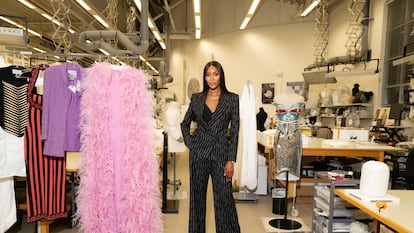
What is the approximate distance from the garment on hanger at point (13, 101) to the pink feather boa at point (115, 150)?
0.51m

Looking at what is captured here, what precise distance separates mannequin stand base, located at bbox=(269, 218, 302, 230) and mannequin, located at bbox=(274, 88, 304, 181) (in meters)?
0.61

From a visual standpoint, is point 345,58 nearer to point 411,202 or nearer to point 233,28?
point 233,28

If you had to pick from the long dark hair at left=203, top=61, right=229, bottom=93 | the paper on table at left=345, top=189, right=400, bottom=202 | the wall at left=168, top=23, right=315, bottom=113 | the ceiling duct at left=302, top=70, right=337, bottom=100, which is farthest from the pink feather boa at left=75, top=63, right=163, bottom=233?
the ceiling duct at left=302, top=70, right=337, bottom=100

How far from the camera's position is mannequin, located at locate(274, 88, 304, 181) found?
2.94 metres

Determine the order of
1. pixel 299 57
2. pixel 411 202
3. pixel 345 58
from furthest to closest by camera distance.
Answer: pixel 299 57 → pixel 345 58 → pixel 411 202

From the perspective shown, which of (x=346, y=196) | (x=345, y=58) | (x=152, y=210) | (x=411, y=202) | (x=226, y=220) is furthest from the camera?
(x=345, y=58)

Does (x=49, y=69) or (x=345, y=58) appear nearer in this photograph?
(x=49, y=69)

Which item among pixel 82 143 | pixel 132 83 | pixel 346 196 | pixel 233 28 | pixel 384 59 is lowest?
pixel 346 196

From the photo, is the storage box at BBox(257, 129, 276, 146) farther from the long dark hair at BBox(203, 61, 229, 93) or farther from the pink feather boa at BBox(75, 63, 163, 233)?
the pink feather boa at BBox(75, 63, 163, 233)

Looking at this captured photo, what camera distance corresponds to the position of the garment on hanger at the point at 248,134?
3359 mm

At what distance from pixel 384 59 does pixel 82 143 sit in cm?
633

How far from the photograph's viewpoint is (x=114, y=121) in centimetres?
187

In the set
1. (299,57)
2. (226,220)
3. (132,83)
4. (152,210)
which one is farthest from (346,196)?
(299,57)

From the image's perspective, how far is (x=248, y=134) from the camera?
11.2 ft
